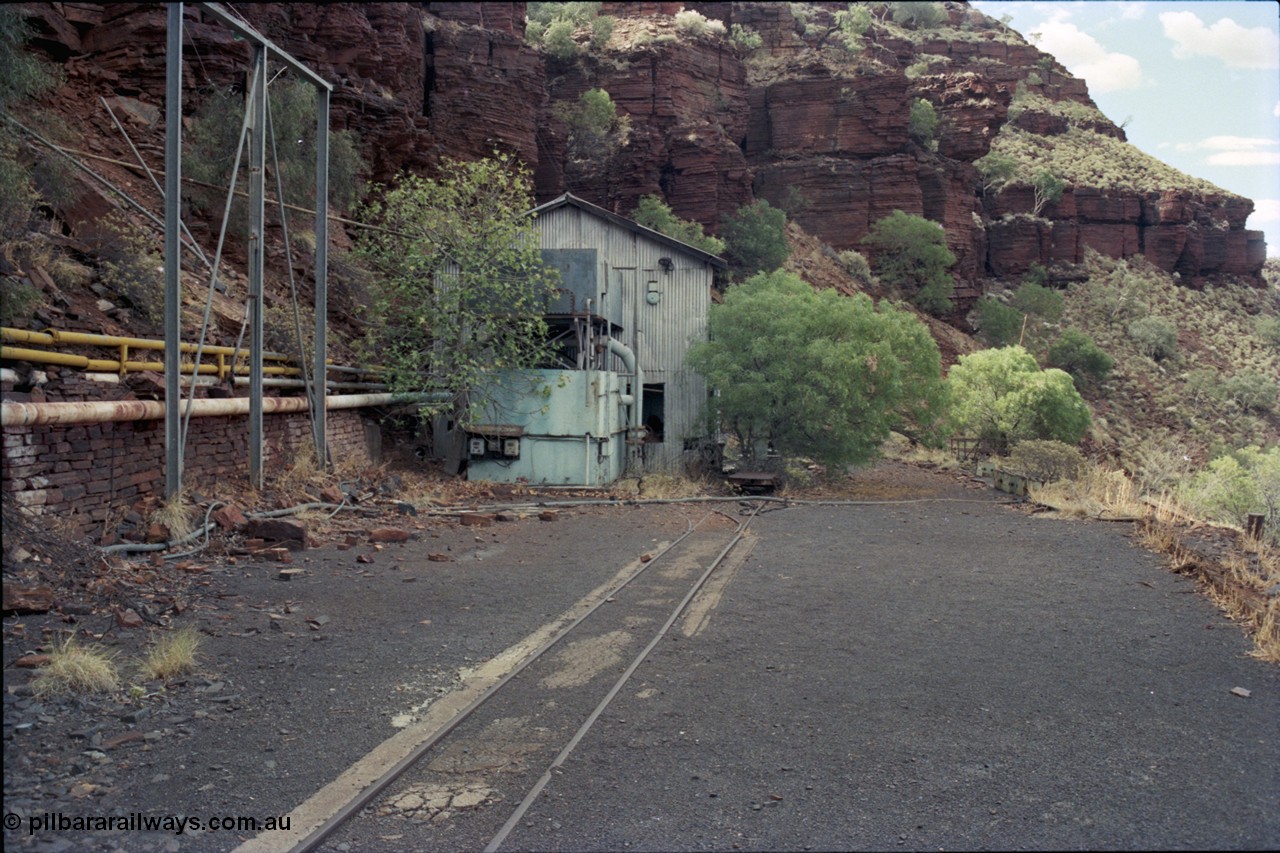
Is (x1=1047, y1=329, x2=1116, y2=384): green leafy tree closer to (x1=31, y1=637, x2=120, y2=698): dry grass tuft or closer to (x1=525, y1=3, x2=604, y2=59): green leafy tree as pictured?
(x1=525, y1=3, x2=604, y2=59): green leafy tree

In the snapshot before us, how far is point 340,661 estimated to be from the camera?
291 inches

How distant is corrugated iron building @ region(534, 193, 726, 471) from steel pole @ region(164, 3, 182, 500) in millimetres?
12408

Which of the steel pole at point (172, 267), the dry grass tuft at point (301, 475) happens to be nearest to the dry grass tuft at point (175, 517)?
the steel pole at point (172, 267)

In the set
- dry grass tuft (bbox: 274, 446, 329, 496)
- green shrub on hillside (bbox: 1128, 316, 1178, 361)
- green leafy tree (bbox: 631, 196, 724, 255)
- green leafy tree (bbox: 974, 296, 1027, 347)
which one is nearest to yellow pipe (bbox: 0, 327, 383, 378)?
dry grass tuft (bbox: 274, 446, 329, 496)

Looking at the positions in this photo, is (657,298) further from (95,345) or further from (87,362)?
(87,362)

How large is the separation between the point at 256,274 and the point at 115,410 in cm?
358

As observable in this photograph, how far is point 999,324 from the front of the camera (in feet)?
181

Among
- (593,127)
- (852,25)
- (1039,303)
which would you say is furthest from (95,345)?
(852,25)

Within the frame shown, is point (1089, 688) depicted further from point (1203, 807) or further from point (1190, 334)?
point (1190, 334)

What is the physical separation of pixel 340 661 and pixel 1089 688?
570 centimetres

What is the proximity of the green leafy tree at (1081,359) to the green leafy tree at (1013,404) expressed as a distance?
2161 cm

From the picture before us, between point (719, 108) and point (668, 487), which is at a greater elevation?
point (719, 108)

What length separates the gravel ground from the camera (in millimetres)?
4648

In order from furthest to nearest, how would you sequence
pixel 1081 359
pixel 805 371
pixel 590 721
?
pixel 1081 359
pixel 805 371
pixel 590 721
